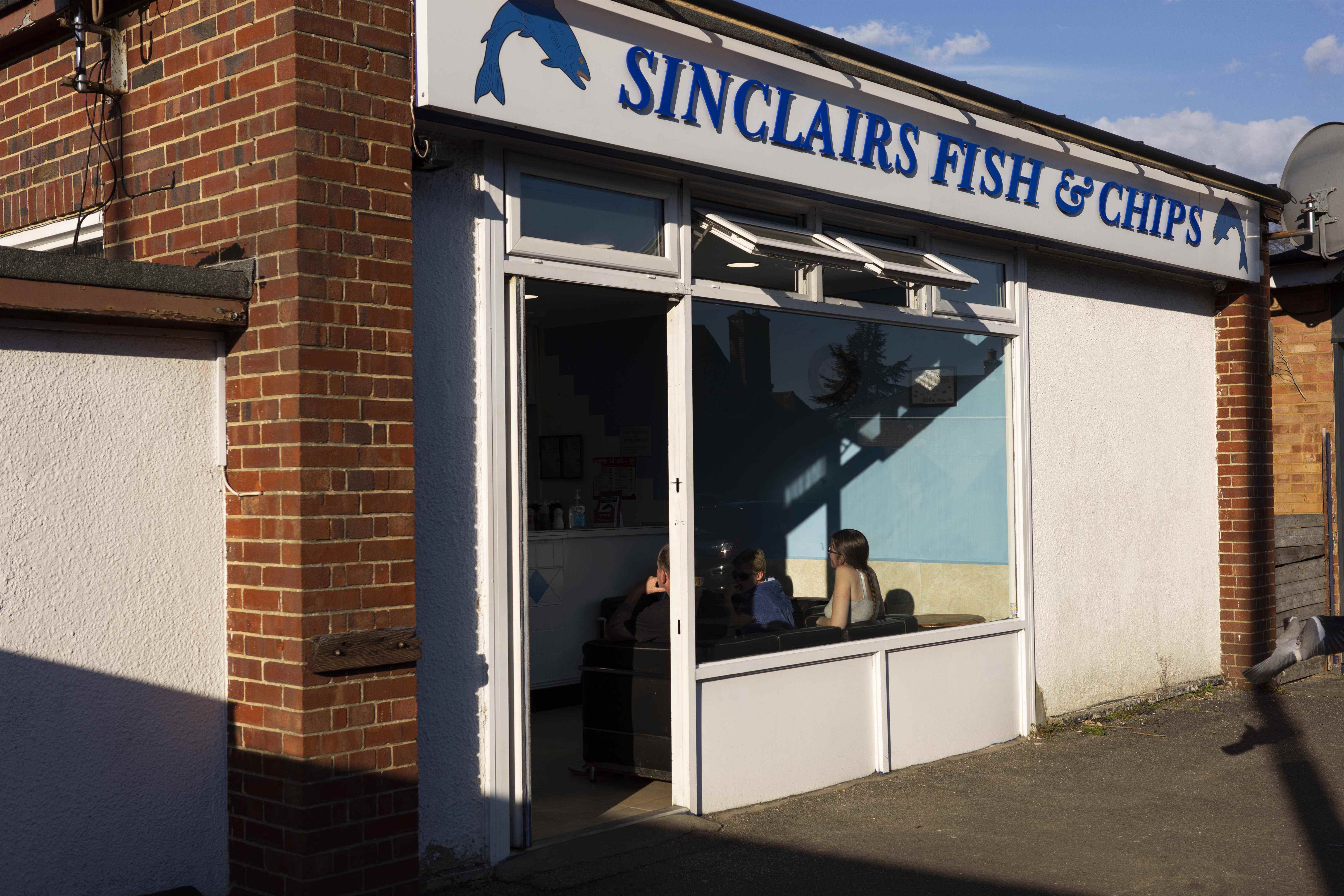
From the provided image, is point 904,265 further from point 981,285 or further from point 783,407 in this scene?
point 981,285

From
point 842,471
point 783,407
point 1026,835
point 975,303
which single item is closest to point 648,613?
point 783,407

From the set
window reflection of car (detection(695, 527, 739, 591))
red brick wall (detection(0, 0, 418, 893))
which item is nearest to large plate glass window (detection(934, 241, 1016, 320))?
window reflection of car (detection(695, 527, 739, 591))

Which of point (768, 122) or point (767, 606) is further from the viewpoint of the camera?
point (767, 606)

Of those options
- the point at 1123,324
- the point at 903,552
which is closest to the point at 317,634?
the point at 903,552

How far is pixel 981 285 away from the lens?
25.9ft

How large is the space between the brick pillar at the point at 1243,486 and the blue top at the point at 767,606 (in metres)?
4.72

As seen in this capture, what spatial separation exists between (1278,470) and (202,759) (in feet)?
32.7

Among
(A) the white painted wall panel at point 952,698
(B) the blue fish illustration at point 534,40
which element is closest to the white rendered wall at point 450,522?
(B) the blue fish illustration at point 534,40

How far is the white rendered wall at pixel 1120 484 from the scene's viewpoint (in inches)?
324

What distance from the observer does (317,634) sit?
165 inches

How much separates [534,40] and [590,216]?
88cm

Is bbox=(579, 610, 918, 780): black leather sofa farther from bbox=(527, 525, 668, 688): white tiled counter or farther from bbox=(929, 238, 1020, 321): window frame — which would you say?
bbox=(929, 238, 1020, 321): window frame

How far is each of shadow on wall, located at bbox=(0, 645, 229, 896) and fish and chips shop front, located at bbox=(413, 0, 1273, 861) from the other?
2.72ft

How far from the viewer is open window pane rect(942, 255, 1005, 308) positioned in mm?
7691
